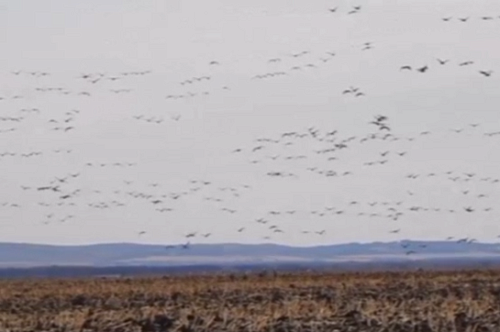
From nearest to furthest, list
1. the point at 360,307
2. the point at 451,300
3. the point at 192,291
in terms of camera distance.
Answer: the point at 360,307 → the point at 451,300 → the point at 192,291

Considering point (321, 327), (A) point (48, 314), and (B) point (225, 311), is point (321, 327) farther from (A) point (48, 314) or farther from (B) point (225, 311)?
(A) point (48, 314)

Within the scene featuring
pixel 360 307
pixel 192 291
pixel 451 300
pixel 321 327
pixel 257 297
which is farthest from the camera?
pixel 192 291

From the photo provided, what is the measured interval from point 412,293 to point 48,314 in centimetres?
968

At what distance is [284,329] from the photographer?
2447cm

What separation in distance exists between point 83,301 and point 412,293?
24.0 feet

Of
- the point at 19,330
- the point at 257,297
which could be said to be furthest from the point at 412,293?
the point at 19,330

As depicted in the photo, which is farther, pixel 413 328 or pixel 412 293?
pixel 412 293

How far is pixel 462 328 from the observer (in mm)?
24734

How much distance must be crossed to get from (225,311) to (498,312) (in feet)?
15.0

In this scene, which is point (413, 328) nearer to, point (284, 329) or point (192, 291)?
point (284, 329)

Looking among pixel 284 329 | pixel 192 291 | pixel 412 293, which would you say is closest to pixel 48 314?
pixel 284 329

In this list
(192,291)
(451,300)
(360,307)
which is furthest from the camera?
(192,291)

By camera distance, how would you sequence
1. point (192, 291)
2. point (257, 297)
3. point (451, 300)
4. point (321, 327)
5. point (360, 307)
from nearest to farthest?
point (321, 327)
point (360, 307)
point (451, 300)
point (257, 297)
point (192, 291)

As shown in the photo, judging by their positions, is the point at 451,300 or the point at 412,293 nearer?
the point at 451,300
